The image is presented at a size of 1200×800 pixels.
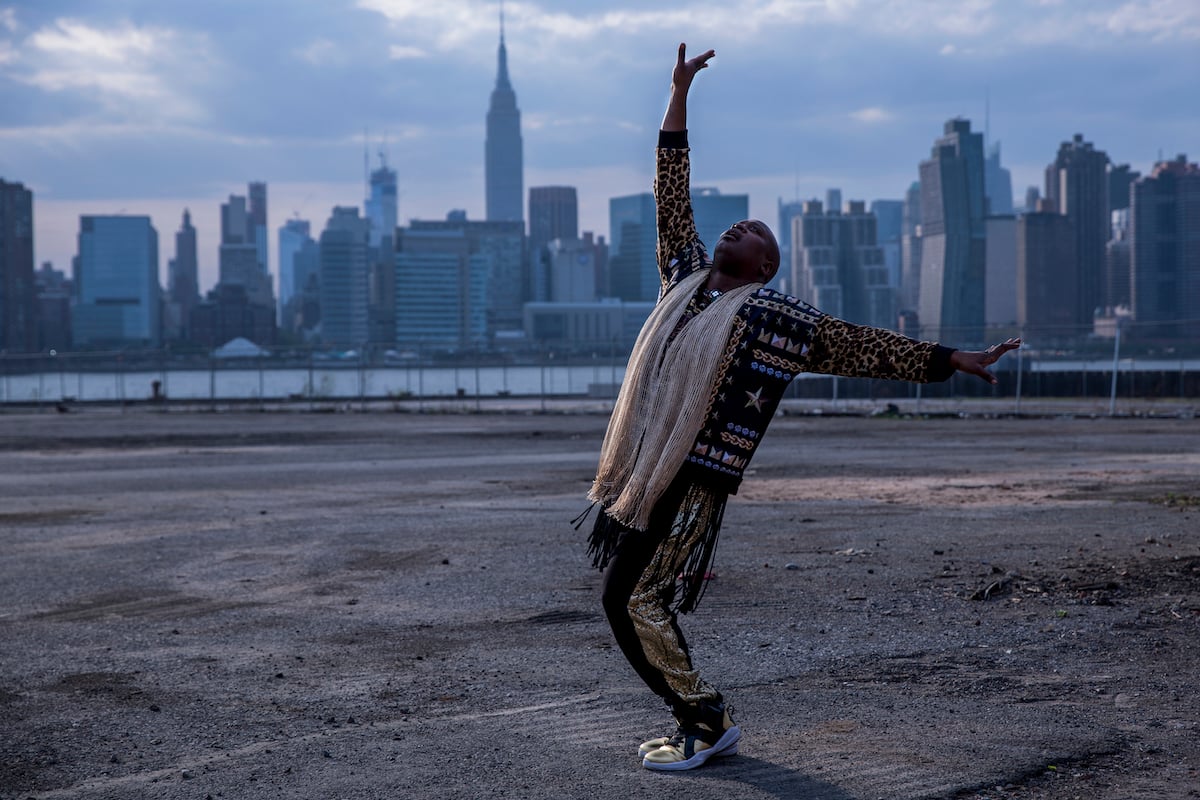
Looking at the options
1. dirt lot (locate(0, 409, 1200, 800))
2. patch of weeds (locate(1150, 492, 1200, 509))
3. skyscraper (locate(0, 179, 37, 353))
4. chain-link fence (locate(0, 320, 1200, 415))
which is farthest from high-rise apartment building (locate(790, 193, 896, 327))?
dirt lot (locate(0, 409, 1200, 800))

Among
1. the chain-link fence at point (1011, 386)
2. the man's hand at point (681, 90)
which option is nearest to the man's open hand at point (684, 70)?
the man's hand at point (681, 90)

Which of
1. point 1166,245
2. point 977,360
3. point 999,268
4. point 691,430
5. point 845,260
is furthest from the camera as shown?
point 999,268

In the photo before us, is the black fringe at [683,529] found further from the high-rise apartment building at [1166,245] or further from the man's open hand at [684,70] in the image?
the high-rise apartment building at [1166,245]

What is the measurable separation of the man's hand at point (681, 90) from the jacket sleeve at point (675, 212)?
0.05 m

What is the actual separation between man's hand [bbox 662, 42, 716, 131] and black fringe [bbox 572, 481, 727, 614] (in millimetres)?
1384

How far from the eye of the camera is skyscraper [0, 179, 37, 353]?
6850 inches

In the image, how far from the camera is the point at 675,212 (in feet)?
16.1

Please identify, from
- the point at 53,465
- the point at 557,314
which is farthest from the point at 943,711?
the point at 557,314

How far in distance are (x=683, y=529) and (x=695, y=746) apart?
0.77 metres

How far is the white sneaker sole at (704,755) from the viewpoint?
4.62 meters

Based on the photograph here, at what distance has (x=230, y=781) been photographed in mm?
4648

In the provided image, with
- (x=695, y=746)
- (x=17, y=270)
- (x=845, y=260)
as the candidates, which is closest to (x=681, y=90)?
(x=695, y=746)

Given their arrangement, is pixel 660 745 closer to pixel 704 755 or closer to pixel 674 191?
pixel 704 755

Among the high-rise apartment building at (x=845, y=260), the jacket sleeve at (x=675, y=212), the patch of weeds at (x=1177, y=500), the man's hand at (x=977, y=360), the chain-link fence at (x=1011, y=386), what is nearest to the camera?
the man's hand at (x=977, y=360)
